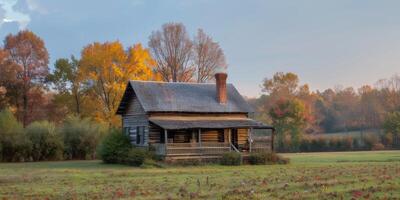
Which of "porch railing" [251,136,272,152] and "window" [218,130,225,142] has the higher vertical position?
"window" [218,130,225,142]

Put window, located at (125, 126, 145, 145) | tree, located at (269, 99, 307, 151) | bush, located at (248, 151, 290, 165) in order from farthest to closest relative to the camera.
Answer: tree, located at (269, 99, 307, 151), window, located at (125, 126, 145, 145), bush, located at (248, 151, 290, 165)

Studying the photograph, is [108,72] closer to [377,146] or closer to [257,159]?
[257,159]

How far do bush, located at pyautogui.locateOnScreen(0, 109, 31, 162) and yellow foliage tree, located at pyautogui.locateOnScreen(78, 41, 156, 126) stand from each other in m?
9.90

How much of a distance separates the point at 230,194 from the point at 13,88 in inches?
1740

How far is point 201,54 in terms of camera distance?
217ft

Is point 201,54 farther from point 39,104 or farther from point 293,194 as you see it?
point 293,194

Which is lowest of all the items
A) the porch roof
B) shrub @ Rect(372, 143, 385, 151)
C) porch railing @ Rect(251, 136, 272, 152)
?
shrub @ Rect(372, 143, 385, 151)

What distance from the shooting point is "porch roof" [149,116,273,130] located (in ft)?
128

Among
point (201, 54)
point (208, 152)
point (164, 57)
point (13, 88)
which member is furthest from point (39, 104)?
point (208, 152)

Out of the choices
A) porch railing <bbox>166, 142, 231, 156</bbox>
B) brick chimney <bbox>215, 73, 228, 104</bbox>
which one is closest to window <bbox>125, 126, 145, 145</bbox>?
porch railing <bbox>166, 142, 231, 156</bbox>

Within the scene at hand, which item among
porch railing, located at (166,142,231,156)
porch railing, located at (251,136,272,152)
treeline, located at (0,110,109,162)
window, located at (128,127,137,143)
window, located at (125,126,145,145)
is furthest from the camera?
treeline, located at (0,110,109,162)

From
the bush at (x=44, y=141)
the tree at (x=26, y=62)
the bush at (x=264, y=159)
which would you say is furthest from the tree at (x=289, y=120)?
the bush at (x=44, y=141)

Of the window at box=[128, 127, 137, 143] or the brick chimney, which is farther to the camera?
the brick chimney

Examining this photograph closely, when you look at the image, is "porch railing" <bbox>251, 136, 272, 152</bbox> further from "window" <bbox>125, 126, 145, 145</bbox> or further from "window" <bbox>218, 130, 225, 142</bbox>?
"window" <bbox>125, 126, 145, 145</bbox>
